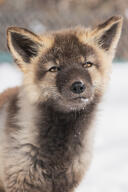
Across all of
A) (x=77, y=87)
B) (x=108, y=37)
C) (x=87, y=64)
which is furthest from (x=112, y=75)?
(x=77, y=87)

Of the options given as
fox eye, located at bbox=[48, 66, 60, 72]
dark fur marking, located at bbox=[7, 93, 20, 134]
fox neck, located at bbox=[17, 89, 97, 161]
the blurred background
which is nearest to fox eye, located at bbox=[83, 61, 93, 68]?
fox eye, located at bbox=[48, 66, 60, 72]

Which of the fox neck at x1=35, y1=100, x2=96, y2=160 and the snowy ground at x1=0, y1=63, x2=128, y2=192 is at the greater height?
the fox neck at x1=35, y1=100, x2=96, y2=160

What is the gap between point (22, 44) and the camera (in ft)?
13.1

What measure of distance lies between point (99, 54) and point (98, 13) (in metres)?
8.08

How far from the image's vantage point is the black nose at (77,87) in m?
3.67

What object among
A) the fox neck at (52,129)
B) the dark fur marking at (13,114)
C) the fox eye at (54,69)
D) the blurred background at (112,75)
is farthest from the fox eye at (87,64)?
the dark fur marking at (13,114)

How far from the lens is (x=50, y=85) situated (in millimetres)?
3832

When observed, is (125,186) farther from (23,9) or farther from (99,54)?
(23,9)

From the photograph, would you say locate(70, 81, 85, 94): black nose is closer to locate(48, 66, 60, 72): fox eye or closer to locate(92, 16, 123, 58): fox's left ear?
locate(48, 66, 60, 72): fox eye

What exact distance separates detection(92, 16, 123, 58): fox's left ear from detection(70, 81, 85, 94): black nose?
0.62 metres

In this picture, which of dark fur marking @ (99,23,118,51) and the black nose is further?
dark fur marking @ (99,23,118,51)

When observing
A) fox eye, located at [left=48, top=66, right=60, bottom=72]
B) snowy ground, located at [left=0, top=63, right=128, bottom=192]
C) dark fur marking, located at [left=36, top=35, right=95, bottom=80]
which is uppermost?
dark fur marking, located at [left=36, top=35, right=95, bottom=80]

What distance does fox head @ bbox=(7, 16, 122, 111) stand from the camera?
12.3 feet

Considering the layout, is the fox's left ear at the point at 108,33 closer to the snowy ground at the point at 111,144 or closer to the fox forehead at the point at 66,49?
the fox forehead at the point at 66,49
